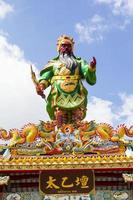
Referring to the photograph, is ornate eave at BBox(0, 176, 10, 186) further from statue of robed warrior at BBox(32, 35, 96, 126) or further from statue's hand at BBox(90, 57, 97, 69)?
statue's hand at BBox(90, 57, 97, 69)

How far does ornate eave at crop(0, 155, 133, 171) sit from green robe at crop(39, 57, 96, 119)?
2.00 metres

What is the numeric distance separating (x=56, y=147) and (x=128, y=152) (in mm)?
1776

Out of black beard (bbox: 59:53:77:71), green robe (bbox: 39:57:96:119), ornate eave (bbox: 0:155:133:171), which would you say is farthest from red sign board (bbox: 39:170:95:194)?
black beard (bbox: 59:53:77:71)

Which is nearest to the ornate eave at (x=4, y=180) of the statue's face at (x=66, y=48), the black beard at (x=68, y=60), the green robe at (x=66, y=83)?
the green robe at (x=66, y=83)

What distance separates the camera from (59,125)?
1206cm

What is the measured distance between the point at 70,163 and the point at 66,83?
9.00ft

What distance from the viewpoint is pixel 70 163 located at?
10.5 meters

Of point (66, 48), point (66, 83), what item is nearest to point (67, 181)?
point (66, 83)

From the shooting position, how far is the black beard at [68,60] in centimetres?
1284

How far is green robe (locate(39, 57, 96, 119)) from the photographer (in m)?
12.3

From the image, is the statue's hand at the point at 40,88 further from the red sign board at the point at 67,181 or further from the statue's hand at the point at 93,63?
the red sign board at the point at 67,181

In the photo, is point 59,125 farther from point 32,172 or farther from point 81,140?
point 32,172

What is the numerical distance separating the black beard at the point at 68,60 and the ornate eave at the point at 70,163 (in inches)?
123

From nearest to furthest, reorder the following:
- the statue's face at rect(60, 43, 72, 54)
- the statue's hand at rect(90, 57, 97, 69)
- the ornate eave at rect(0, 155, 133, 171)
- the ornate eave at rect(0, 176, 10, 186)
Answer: the ornate eave at rect(0, 176, 10, 186) → the ornate eave at rect(0, 155, 133, 171) → the statue's hand at rect(90, 57, 97, 69) → the statue's face at rect(60, 43, 72, 54)
